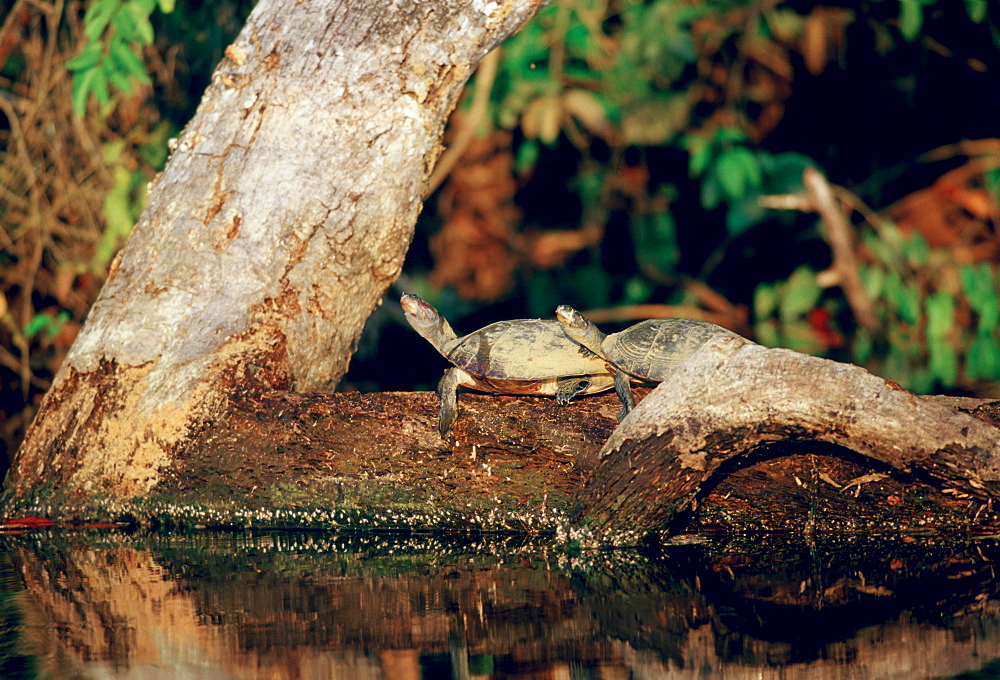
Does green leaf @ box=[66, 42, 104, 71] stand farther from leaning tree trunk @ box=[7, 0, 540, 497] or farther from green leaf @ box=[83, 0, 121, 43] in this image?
leaning tree trunk @ box=[7, 0, 540, 497]

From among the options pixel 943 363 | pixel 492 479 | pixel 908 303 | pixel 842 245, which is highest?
pixel 842 245

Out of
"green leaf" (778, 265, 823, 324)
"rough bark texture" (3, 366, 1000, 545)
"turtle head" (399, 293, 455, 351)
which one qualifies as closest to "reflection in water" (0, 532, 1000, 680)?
"rough bark texture" (3, 366, 1000, 545)

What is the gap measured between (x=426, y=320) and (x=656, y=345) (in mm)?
937

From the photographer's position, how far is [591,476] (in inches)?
135

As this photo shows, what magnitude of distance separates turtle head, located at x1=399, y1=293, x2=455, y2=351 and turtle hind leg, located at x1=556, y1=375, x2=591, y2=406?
54 cm

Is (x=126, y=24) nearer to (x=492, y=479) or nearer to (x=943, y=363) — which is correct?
(x=492, y=479)

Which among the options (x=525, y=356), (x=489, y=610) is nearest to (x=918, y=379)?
(x=525, y=356)

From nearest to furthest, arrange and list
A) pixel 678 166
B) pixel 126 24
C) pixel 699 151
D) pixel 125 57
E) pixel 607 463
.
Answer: pixel 607 463 < pixel 126 24 < pixel 125 57 < pixel 699 151 < pixel 678 166

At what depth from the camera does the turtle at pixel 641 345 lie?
11.7ft

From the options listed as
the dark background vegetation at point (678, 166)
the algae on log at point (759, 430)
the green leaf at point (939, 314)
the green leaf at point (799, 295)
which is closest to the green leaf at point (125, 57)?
the dark background vegetation at point (678, 166)

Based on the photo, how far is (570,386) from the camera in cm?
373

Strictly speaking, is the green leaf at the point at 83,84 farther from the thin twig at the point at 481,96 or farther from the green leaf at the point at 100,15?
the thin twig at the point at 481,96

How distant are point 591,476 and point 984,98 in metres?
5.77

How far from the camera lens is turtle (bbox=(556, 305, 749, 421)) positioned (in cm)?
357
